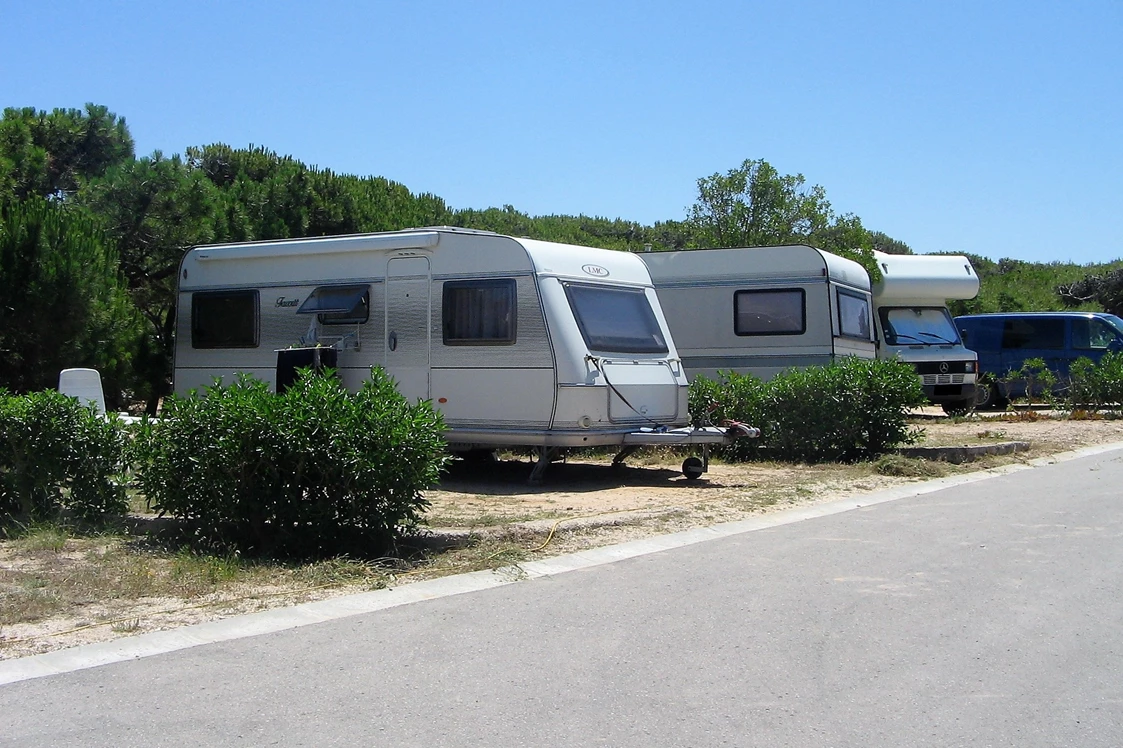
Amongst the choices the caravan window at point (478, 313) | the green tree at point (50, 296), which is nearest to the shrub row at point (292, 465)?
the caravan window at point (478, 313)

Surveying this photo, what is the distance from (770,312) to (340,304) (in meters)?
6.17

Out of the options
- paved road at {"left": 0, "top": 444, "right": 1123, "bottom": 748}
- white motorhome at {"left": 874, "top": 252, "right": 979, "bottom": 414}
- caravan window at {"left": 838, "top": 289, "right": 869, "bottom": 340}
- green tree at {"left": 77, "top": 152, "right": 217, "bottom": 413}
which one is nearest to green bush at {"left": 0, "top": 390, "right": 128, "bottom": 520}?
paved road at {"left": 0, "top": 444, "right": 1123, "bottom": 748}

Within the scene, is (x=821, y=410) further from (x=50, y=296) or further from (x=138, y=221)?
(x=138, y=221)

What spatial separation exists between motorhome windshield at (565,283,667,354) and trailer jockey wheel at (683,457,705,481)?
1239 mm

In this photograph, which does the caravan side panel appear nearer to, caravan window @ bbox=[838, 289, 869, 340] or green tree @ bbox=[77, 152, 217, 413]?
green tree @ bbox=[77, 152, 217, 413]

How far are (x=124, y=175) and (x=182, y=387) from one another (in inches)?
153

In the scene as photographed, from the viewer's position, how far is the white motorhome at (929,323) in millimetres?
19984

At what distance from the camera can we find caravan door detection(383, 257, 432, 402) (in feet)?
40.3

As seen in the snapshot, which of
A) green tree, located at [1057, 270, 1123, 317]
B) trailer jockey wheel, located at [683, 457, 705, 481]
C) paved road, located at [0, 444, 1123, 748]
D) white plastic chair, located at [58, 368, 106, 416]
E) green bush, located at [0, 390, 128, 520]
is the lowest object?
paved road, located at [0, 444, 1123, 748]

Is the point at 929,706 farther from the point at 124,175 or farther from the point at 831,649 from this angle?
the point at 124,175

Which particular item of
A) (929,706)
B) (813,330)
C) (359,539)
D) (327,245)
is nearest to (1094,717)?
(929,706)

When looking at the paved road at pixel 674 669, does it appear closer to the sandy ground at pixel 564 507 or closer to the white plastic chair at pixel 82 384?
the sandy ground at pixel 564 507

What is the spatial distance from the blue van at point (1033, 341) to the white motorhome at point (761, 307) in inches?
312

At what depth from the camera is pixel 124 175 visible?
635 inches
